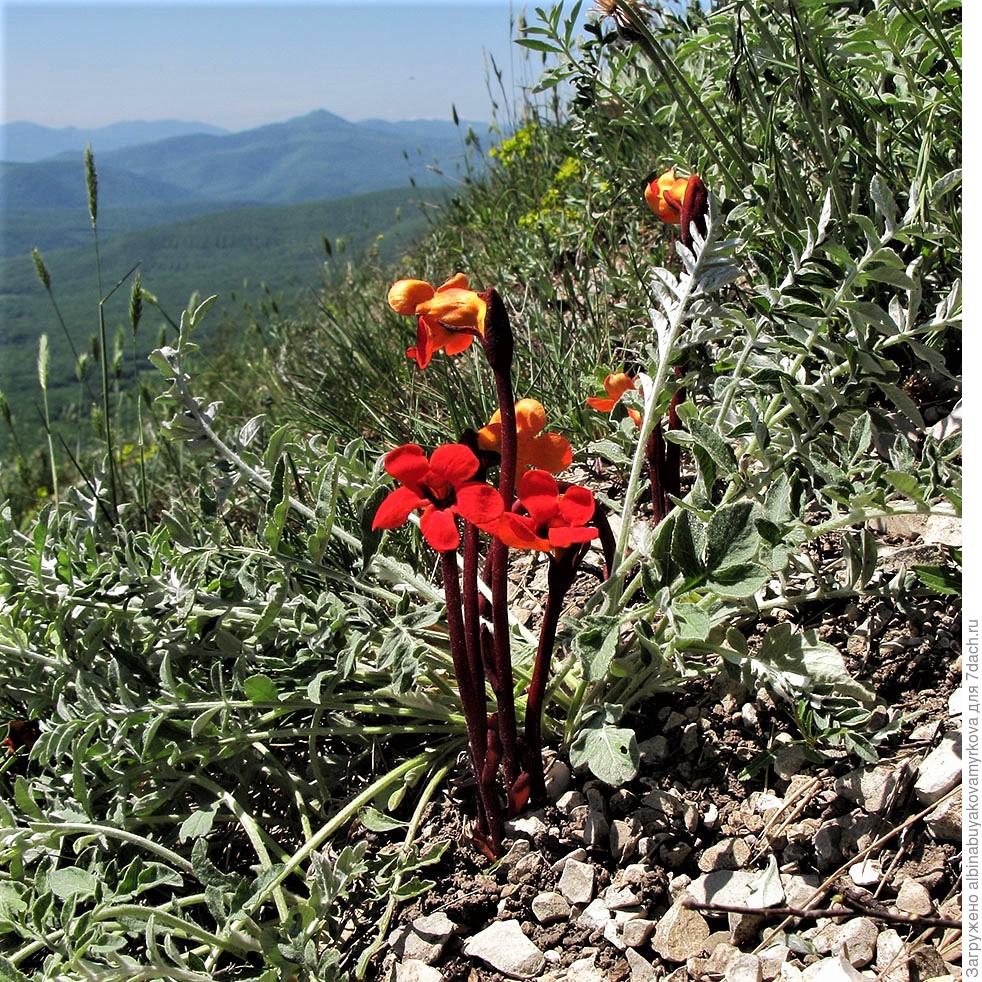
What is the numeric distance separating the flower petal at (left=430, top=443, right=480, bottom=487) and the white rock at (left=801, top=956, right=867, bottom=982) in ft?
2.30

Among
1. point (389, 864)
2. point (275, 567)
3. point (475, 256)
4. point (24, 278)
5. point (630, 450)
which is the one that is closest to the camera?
point (389, 864)

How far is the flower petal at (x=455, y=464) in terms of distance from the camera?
45.7 inches

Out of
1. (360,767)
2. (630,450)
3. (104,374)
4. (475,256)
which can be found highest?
(475,256)

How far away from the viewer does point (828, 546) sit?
1.63 metres

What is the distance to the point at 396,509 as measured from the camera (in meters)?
1.14

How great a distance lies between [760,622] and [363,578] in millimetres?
672

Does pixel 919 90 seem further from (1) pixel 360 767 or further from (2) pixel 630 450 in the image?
(1) pixel 360 767

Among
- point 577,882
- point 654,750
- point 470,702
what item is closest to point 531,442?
point 470,702

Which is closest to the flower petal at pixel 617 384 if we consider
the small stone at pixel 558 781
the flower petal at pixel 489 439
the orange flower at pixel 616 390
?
the orange flower at pixel 616 390

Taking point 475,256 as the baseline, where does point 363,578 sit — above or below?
below

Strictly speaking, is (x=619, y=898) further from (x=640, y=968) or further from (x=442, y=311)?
(x=442, y=311)

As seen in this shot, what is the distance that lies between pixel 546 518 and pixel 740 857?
550 mm

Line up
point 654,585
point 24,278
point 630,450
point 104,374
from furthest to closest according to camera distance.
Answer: point 24,278, point 104,374, point 630,450, point 654,585

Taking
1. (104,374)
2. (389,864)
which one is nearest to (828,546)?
(389,864)
